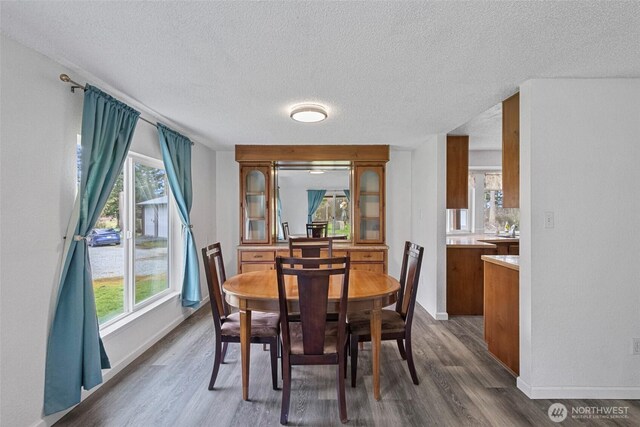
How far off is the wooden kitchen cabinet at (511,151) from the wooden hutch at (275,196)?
6.25ft

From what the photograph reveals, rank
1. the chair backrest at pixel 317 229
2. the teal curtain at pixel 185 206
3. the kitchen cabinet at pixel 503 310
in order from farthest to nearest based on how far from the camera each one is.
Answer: the chair backrest at pixel 317 229 → the teal curtain at pixel 185 206 → the kitchen cabinet at pixel 503 310

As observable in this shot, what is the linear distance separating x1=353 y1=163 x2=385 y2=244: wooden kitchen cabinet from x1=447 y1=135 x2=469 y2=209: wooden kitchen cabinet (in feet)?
3.06

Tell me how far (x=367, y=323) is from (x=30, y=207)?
7.39ft

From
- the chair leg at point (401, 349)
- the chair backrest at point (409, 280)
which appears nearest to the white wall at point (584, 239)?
the chair backrest at point (409, 280)

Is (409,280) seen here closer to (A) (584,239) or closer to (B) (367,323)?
(B) (367,323)

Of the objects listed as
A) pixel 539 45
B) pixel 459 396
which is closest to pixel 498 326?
pixel 459 396

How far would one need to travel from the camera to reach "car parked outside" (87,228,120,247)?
2514 mm

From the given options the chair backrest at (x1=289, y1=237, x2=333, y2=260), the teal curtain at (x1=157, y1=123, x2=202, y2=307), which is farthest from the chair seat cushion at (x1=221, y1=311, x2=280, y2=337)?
the teal curtain at (x1=157, y1=123, x2=202, y2=307)

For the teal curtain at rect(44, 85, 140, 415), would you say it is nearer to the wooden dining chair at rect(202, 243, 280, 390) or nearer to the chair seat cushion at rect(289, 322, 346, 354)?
the wooden dining chair at rect(202, 243, 280, 390)

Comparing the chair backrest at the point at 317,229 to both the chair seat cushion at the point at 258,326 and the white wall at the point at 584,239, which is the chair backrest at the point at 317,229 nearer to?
the chair seat cushion at the point at 258,326

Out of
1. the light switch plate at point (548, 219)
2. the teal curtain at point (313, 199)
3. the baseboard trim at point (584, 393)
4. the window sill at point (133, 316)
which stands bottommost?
the baseboard trim at point (584, 393)

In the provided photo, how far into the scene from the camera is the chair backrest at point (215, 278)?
2279mm

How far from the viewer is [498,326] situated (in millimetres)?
2748

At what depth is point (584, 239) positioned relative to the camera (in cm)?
224
